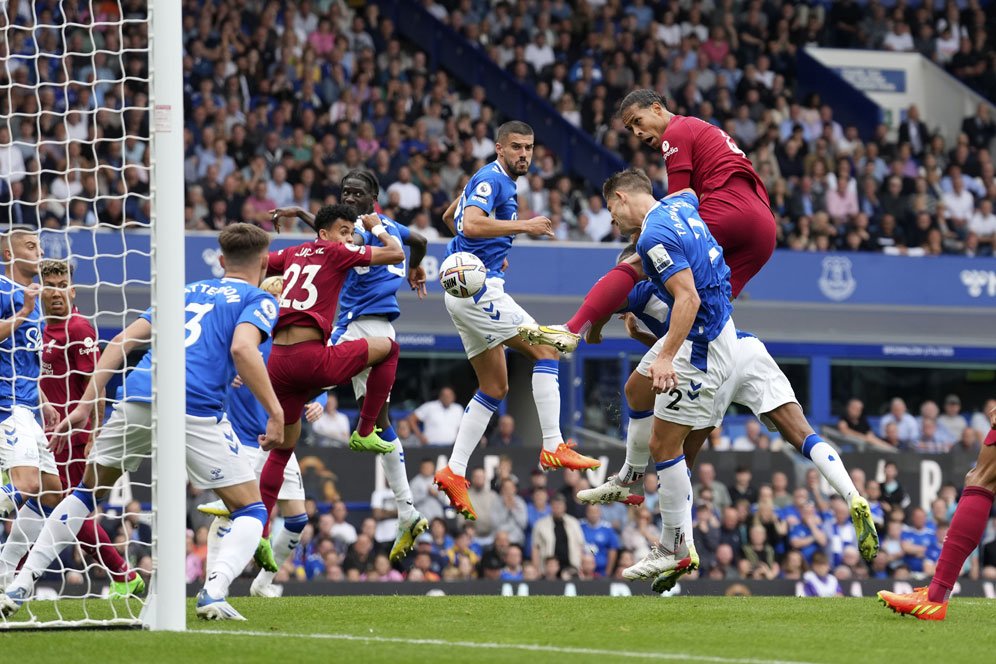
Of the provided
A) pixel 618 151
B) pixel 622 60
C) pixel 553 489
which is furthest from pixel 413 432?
pixel 622 60

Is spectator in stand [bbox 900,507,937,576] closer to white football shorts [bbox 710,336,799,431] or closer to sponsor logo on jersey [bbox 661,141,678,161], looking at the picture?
white football shorts [bbox 710,336,799,431]

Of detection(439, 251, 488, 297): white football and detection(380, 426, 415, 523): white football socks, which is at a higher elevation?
detection(439, 251, 488, 297): white football

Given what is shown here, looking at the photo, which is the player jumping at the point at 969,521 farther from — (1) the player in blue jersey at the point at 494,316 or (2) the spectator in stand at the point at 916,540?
(2) the spectator in stand at the point at 916,540

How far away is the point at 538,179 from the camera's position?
2130 cm

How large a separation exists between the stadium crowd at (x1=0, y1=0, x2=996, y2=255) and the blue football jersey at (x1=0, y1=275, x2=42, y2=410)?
7152 mm

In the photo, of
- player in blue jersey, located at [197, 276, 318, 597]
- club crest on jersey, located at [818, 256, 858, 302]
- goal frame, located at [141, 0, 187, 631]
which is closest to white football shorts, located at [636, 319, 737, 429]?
player in blue jersey, located at [197, 276, 318, 597]

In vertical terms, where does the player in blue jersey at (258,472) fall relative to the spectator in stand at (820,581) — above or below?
above

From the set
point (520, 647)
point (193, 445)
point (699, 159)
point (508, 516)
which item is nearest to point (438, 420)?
point (508, 516)

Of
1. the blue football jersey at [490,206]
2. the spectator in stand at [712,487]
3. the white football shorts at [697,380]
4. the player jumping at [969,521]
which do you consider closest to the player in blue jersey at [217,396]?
the blue football jersey at [490,206]

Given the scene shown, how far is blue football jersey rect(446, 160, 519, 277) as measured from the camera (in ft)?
33.7

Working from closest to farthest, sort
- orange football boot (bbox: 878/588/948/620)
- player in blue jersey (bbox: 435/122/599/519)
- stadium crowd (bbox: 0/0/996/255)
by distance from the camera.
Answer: orange football boot (bbox: 878/588/948/620) < player in blue jersey (bbox: 435/122/599/519) < stadium crowd (bbox: 0/0/996/255)

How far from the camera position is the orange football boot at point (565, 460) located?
10.1m

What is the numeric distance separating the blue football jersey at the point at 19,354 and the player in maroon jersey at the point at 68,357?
0.08m

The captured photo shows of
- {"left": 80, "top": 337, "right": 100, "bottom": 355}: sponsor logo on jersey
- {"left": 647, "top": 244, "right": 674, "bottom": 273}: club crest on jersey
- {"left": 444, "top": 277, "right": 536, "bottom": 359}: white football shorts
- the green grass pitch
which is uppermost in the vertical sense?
{"left": 647, "top": 244, "right": 674, "bottom": 273}: club crest on jersey
